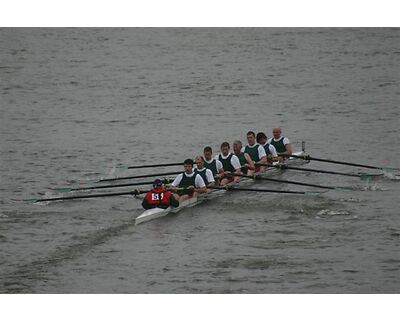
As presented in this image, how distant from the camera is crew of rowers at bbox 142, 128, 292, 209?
19.2 m

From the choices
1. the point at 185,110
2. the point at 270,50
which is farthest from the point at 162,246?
the point at 270,50

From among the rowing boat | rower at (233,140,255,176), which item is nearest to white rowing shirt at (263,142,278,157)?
the rowing boat

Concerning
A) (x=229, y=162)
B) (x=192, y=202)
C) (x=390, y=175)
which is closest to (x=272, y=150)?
(x=229, y=162)

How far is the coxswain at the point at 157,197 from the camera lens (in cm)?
1900

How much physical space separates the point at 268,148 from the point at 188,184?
320cm

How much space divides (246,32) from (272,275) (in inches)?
1421

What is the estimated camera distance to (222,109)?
33344 millimetres

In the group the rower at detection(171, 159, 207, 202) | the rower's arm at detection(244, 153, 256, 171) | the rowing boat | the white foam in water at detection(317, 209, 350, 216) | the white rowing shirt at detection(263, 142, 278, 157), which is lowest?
the white foam in water at detection(317, 209, 350, 216)

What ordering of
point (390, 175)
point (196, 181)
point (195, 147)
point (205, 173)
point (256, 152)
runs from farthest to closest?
1. point (195, 147)
2. point (390, 175)
3. point (256, 152)
4. point (205, 173)
5. point (196, 181)

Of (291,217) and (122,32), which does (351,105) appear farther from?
(122,32)

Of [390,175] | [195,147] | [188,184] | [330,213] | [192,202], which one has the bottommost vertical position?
[330,213]

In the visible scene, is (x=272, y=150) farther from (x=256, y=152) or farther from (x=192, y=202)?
(x=192, y=202)

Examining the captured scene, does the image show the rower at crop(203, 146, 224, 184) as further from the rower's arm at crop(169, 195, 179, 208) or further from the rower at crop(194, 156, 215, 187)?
A: the rower's arm at crop(169, 195, 179, 208)

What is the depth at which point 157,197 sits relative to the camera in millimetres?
19062
